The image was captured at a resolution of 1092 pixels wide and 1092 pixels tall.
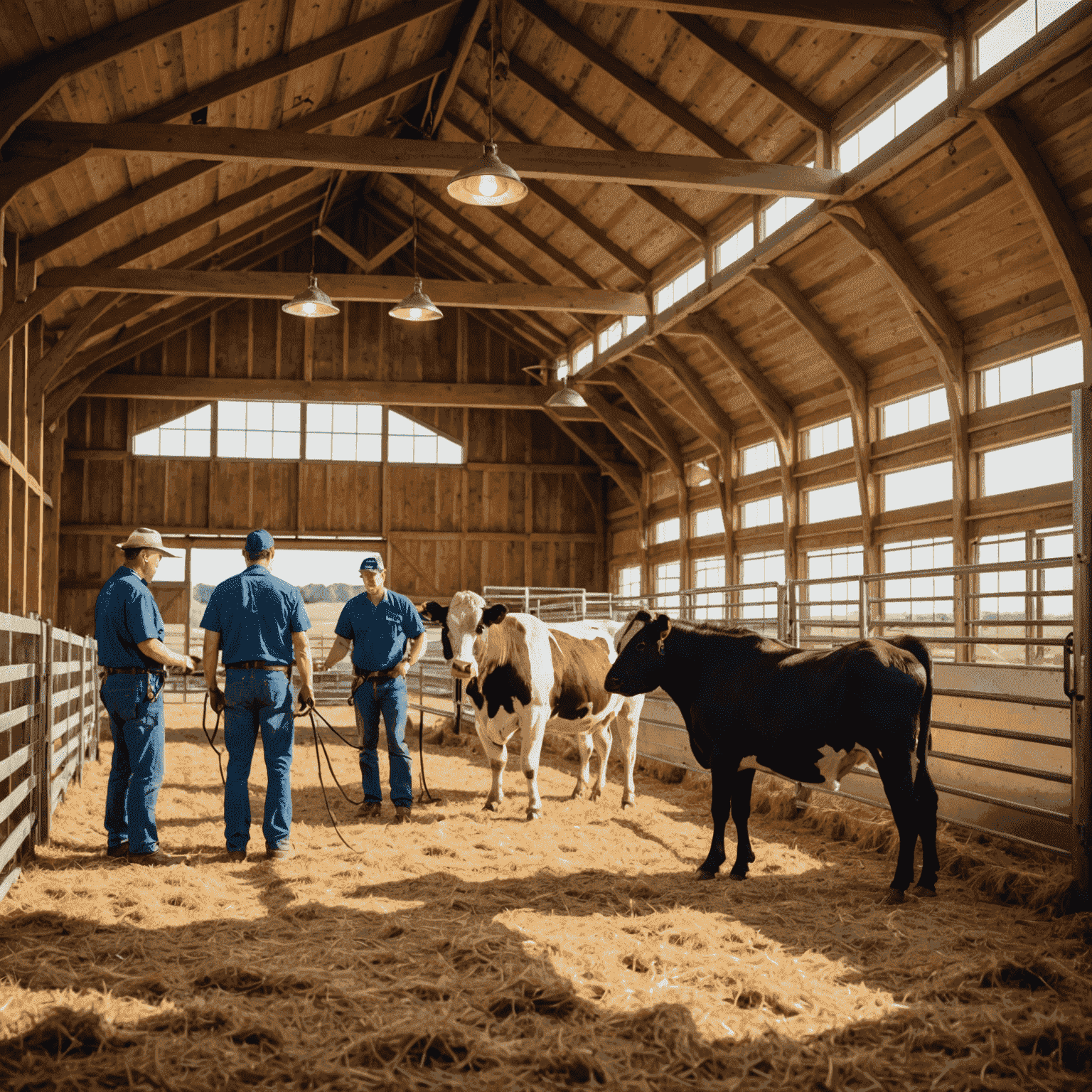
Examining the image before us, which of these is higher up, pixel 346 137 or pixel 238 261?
pixel 238 261

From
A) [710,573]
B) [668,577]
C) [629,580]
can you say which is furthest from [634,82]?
[629,580]

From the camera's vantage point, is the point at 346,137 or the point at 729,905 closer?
the point at 729,905

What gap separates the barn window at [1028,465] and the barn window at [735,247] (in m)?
3.92

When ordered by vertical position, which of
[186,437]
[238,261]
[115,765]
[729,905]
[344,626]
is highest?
[238,261]

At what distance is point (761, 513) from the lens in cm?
1653

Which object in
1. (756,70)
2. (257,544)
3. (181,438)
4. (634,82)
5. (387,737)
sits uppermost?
A: (634,82)

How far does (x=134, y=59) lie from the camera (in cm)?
938

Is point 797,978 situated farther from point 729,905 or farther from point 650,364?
point 650,364

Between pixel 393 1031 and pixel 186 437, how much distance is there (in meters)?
19.7

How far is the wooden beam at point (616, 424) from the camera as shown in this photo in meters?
19.5

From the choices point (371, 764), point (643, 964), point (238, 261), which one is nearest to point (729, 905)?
point (643, 964)

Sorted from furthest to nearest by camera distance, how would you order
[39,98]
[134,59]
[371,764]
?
[134,59] → [39,98] → [371,764]

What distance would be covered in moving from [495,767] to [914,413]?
8.14 metres

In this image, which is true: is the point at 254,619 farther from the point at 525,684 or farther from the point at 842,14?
the point at 842,14
